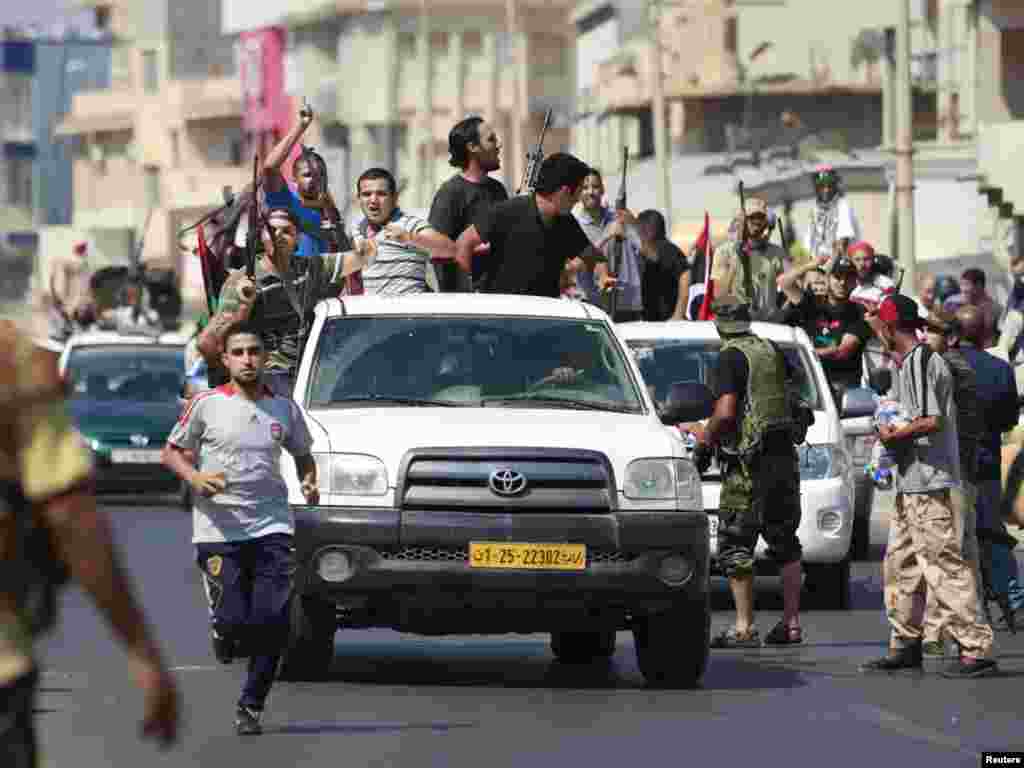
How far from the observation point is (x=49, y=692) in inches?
571

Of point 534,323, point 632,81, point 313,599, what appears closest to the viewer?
point 313,599

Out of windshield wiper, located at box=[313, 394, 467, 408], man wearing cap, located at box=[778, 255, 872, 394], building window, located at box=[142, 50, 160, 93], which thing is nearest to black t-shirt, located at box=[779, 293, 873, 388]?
man wearing cap, located at box=[778, 255, 872, 394]

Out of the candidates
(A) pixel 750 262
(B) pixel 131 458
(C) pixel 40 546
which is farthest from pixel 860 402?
(B) pixel 131 458

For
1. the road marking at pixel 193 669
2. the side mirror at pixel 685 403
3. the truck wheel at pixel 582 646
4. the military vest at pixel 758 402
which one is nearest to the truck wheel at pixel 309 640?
the road marking at pixel 193 669

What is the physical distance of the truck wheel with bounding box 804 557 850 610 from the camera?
→ 1945 cm

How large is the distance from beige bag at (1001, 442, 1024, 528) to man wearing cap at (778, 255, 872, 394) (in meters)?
5.01

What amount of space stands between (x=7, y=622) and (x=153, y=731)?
0.50 metres

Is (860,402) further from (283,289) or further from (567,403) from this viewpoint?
(567,403)

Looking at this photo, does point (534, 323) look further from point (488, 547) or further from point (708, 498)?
point (708, 498)

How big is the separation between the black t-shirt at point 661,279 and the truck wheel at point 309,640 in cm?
980

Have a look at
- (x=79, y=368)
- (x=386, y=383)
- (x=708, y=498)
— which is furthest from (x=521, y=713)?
(x=79, y=368)

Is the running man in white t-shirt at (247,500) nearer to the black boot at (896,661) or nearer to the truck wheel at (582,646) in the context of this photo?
the truck wheel at (582,646)

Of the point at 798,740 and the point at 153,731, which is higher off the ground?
the point at 153,731

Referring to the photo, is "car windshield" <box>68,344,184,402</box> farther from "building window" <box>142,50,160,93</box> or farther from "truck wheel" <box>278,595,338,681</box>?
"building window" <box>142,50,160,93</box>
